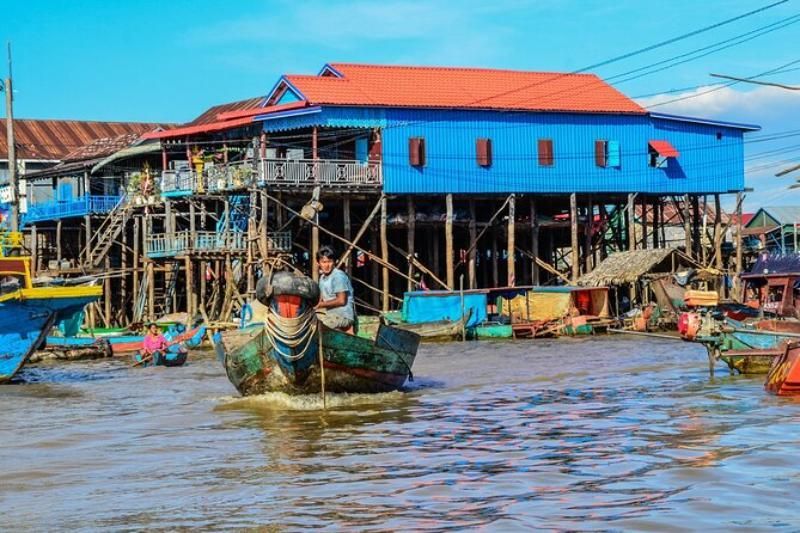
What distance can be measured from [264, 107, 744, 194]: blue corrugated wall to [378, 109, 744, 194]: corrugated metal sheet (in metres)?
0.03

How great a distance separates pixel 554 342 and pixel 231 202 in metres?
11.6

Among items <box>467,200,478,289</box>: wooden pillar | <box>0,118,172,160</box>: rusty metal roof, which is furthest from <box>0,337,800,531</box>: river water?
<box>0,118,172,160</box>: rusty metal roof

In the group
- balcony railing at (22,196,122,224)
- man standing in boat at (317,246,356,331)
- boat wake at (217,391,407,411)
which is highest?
balcony railing at (22,196,122,224)

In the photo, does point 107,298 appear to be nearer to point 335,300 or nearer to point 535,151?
point 535,151

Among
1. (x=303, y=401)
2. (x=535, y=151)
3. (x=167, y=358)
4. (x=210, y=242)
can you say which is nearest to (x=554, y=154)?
(x=535, y=151)

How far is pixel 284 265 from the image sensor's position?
33.0 metres

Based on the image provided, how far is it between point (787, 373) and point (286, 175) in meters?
22.1

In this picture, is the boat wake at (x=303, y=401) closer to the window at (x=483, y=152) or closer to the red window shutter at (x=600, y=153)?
the window at (x=483, y=152)

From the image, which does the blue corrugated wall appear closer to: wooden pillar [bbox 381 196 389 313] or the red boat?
wooden pillar [bbox 381 196 389 313]

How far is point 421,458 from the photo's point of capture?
11141 mm

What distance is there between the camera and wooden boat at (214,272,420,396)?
14.9m

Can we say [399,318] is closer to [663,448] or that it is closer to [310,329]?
[310,329]

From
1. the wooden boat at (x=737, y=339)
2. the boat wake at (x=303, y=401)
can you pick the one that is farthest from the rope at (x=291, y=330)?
the wooden boat at (x=737, y=339)

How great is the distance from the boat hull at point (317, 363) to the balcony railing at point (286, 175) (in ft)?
59.6
